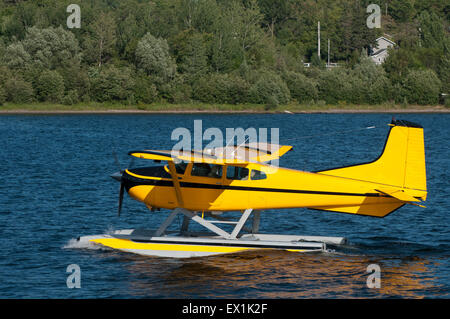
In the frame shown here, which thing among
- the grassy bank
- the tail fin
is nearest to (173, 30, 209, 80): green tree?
the grassy bank

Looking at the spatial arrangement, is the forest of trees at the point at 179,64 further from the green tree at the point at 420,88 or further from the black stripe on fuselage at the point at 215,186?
the black stripe on fuselage at the point at 215,186

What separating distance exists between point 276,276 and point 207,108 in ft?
250

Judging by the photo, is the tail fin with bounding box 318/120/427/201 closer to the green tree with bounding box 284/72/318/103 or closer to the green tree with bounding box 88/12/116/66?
the green tree with bounding box 284/72/318/103

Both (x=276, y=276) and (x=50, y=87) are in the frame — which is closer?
(x=276, y=276)

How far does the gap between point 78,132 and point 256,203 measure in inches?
1918

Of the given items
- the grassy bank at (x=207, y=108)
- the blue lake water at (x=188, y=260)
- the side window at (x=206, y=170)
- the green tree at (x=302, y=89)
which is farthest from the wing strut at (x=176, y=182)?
the green tree at (x=302, y=89)

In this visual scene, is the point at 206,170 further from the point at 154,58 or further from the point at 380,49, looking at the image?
the point at 380,49

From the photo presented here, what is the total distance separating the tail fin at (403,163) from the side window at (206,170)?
3.94 metres

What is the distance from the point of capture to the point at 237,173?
60.0 feet

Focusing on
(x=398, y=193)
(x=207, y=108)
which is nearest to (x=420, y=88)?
(x=207, y=108)

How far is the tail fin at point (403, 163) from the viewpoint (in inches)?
702

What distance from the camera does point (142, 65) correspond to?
309 feet

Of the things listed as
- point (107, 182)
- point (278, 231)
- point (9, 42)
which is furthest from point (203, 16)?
point (278, 231)

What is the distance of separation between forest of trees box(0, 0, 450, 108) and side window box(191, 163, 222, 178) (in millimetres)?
71328
